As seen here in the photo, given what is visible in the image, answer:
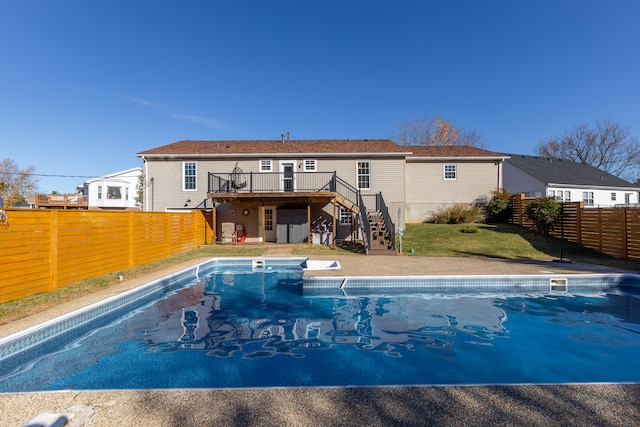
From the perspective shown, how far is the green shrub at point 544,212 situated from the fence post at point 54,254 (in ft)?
57.8

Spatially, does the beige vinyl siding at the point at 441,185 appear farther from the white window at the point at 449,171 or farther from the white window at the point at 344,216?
the white window at the point at 344,216

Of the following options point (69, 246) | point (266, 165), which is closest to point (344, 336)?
point (69, 246)

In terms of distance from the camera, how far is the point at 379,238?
13.2 m

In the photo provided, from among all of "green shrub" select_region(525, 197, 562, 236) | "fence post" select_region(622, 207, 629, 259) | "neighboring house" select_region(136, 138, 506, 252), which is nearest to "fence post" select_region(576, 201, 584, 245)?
"green shrub" select_region(525, 197, 562, 236)

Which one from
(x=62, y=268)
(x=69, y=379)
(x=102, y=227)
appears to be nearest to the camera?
(x=69, y=379)

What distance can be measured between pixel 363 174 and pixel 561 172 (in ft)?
59.1

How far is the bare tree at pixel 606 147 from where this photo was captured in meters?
34.7

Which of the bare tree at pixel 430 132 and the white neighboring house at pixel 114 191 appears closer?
the white neighboring house at pixel 114 191

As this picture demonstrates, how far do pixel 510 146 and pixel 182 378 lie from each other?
3933cm

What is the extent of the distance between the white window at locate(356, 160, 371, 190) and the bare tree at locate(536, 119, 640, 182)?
34.0 meters

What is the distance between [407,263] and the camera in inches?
395

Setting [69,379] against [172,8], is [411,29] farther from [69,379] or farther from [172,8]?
[69,379]

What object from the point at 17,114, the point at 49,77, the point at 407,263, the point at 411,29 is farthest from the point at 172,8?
the point at 17,114

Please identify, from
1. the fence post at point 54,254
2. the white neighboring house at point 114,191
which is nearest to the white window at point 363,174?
the fence post at point 54,254
